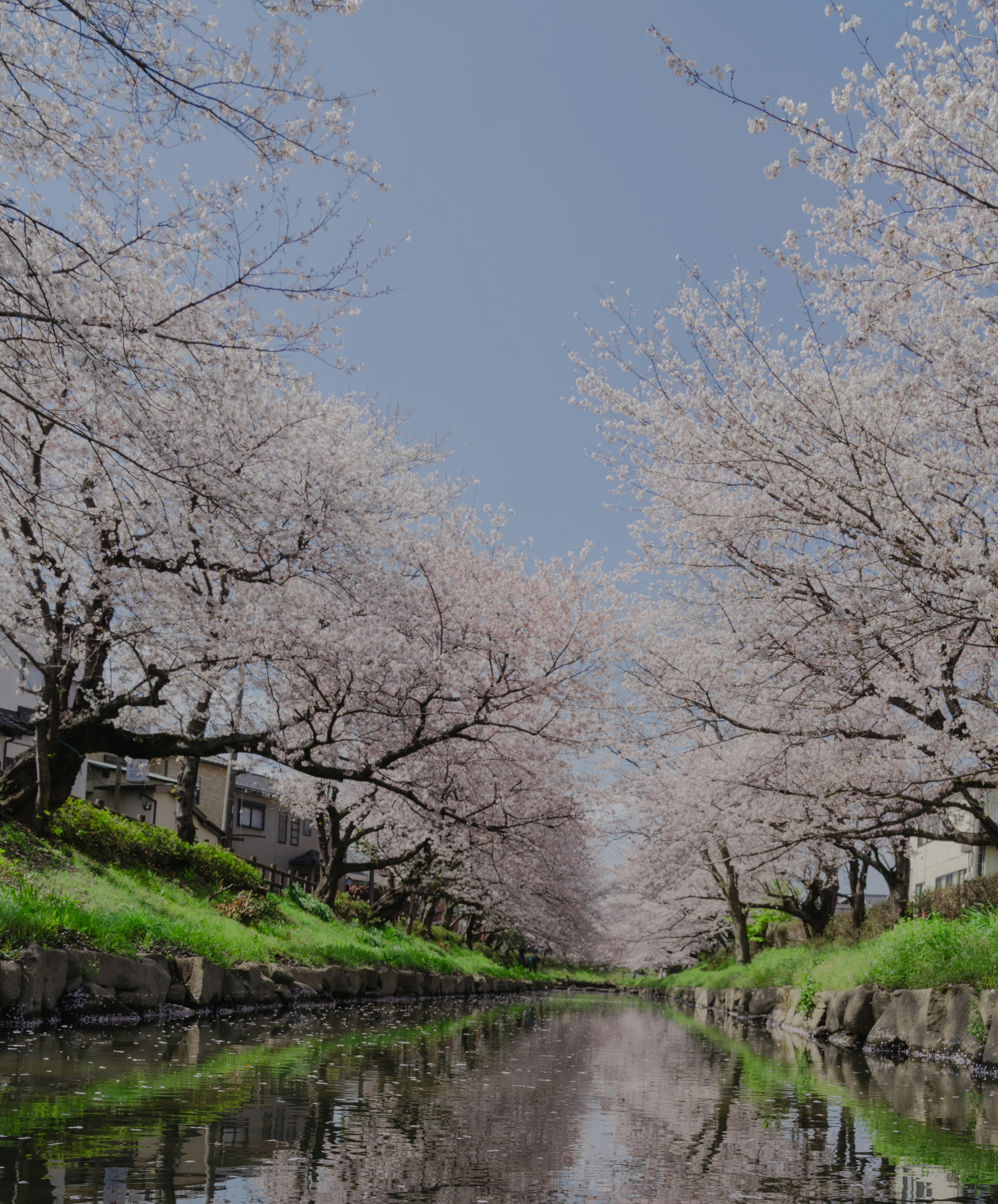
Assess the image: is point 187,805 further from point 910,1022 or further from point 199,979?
point 910,1022

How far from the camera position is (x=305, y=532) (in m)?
12.8

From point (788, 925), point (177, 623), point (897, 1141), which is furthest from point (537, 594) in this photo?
point (788, 925)

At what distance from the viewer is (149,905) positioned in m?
12.9

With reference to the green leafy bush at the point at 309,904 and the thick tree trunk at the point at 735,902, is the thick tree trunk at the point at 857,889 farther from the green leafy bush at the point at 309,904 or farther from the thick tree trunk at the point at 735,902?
the green leafy bush at the point at 309,904

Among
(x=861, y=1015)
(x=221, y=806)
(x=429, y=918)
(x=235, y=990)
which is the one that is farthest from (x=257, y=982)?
(x=221, y=806)

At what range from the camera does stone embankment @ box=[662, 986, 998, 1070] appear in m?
9.34

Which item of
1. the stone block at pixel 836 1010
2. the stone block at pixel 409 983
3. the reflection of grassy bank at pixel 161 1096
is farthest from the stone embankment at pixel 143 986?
the stone block at pixel 836 1010

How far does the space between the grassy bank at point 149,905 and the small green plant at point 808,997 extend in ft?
26.8

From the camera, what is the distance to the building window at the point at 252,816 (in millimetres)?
44062

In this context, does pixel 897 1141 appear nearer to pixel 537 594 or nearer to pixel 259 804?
pixel 537 594

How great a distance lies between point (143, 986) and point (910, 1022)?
866cm

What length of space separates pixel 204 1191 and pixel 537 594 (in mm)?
12306

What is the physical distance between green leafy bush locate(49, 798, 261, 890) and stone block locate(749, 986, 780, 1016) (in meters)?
A: 10.9

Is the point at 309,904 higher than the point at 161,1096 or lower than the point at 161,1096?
lower
